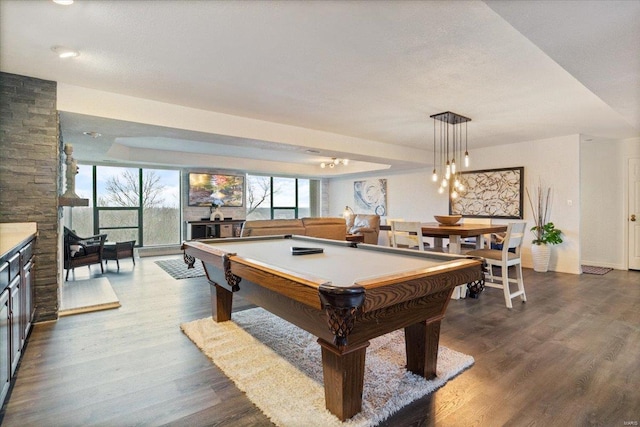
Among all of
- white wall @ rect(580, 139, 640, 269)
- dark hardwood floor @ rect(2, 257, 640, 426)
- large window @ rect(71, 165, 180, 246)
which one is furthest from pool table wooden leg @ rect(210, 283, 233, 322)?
white wall @ rect(580, 139, 640, 269)

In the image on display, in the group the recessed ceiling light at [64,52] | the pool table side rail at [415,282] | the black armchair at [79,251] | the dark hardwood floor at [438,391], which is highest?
the recessed ceiling light at [64,52]

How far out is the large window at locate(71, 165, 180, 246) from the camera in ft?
23.2

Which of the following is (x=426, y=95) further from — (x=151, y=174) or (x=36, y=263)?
(x=151, y=174)

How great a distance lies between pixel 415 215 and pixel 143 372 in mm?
6893

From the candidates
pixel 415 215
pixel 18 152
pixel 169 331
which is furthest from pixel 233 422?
pixel 415 215

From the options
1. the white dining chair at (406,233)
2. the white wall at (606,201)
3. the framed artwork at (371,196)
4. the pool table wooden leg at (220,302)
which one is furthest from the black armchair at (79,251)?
the white wall at (606,201)

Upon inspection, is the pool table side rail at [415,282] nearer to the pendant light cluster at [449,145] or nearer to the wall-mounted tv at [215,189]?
the pendant light cluster at [449,145]

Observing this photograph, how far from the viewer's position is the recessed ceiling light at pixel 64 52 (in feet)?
7.97

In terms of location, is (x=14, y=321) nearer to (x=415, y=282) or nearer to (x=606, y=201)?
(x=415, y=282)

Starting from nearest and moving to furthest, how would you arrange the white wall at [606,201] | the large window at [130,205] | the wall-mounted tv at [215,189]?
1. the white wall at [606,201]
2. the large window at [130,205]
3. the wall-mounted tv at [215,189]

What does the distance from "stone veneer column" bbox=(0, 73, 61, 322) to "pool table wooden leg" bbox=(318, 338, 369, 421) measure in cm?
303

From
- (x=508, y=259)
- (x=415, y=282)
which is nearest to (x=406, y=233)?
(x=508, y=259)

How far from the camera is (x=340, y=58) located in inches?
101

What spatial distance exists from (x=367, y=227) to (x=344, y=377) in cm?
595
